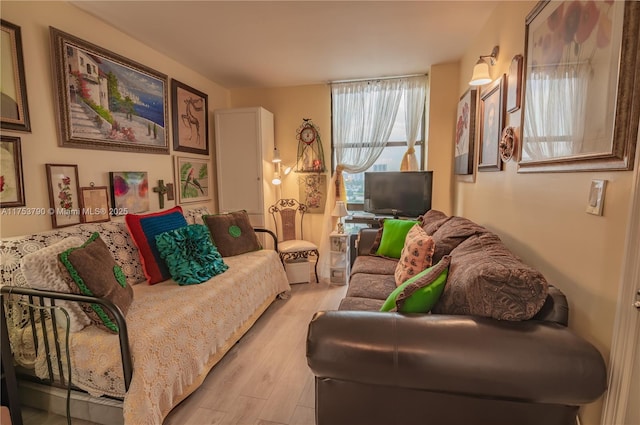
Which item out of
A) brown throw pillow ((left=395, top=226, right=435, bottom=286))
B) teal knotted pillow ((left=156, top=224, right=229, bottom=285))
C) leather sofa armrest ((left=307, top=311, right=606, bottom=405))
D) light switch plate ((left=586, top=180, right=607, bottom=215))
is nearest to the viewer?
leather sofa armrest ((left=307, top=311, right=606, bottom=405))

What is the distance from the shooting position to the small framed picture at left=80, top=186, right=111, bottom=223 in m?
2.23

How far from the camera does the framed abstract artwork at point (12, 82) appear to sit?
1730mm

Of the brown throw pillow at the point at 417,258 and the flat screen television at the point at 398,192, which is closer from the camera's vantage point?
the brown throw pillow at the point at 417,258

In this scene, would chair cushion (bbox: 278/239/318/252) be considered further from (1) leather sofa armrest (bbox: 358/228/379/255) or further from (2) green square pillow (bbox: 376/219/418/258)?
(2) green square pillow (bbox: 376/219/418/258)

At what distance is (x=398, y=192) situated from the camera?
11.4ft

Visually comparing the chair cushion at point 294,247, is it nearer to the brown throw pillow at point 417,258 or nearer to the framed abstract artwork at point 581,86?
the brown throw pillow at point 417,258

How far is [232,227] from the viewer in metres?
3.01

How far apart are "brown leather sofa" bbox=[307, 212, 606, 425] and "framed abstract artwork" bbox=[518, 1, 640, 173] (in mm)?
592

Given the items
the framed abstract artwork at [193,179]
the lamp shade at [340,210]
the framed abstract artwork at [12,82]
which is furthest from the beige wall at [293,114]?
the framed abstract artwork at [12,82]

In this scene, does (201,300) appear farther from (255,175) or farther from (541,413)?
(255,175)

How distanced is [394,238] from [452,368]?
71.9 inches

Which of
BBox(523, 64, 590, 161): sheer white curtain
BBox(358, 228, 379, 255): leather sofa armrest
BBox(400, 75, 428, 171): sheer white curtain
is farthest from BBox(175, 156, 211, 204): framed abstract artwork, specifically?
BBox(523, 64, 590, 161): sheer white curtain

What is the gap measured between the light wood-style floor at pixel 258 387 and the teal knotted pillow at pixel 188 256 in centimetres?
63

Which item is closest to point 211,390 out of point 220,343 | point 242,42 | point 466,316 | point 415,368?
point 220,343
